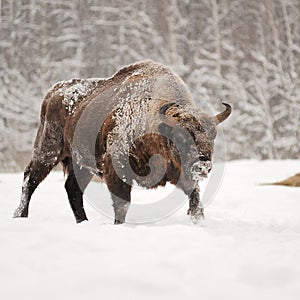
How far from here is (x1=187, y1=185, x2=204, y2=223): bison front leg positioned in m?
4.81

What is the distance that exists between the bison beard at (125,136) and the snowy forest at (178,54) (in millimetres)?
13433

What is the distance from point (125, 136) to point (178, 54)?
17.8m

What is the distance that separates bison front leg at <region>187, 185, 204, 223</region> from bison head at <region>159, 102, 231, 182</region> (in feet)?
1.53

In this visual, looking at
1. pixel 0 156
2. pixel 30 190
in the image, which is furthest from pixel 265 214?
pixel 0 156

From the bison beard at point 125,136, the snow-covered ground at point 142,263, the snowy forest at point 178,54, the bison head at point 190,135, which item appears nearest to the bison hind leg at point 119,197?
the bison beard at point 125,136

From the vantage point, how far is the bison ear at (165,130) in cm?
433

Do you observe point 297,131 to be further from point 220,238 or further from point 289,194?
point 220,238

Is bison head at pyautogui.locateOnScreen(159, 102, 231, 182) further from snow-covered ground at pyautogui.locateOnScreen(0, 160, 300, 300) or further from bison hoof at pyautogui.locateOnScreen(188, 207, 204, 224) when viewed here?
snow-covered ground at pyautogui.locateOnScreen(0, 160, 300, 300)

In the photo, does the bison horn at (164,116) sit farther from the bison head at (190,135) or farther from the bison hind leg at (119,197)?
the bison hind leg at (119,197)

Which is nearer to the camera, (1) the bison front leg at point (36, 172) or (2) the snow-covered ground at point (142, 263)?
(2) the snow-covered ground at point (142, 263)

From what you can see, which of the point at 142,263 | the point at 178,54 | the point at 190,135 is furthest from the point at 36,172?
the point at 178,54

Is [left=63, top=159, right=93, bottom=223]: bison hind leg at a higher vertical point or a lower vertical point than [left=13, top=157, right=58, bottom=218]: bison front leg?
lower

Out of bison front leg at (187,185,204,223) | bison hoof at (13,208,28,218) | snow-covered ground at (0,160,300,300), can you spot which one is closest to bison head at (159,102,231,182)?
bison front leg at (187,185,204,223)

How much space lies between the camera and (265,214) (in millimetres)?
5672
